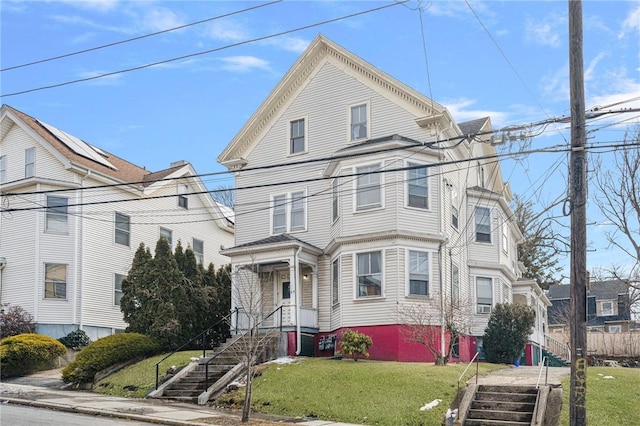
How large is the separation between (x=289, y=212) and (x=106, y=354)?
9029 mm

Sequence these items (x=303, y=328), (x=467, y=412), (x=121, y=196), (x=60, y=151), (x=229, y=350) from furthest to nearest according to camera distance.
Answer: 1. (x=121, y=196)
2. (x=60, y=151)
3. (x=303, y=328)
4. (x=229, y=350)
5. (x=467, y=412)

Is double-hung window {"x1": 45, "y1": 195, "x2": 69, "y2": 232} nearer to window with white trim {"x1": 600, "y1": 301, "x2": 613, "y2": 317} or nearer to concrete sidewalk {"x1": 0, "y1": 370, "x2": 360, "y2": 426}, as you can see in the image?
concrete sidewalk {"x1": 0, "y1": 370, "x2": 360, "y2": 426}

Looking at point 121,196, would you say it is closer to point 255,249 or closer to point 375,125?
point 255,249

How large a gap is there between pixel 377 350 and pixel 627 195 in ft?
52.4

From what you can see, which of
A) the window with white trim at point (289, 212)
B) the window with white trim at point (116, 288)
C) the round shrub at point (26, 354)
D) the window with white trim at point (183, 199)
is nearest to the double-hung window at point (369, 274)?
the window with white trim at point (289, 212)

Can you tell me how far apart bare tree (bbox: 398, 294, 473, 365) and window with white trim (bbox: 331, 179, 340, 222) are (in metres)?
4.40

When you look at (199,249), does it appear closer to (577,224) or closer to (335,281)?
(335,281)

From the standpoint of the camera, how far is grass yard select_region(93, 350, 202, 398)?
813 inches

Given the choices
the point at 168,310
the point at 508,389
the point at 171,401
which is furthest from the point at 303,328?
the point at 508,389

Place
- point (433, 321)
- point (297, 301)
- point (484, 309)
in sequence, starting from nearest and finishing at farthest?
point (433, 321), point (297, 301), point (484, 309)

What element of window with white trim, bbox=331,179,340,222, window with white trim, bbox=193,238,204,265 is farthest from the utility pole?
window with white trim, bbox=193,238,204,265

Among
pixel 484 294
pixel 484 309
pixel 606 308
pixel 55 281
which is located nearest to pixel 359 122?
pixel 484 294

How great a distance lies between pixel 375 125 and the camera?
2678 centimetres

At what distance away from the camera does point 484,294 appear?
2884 cm
